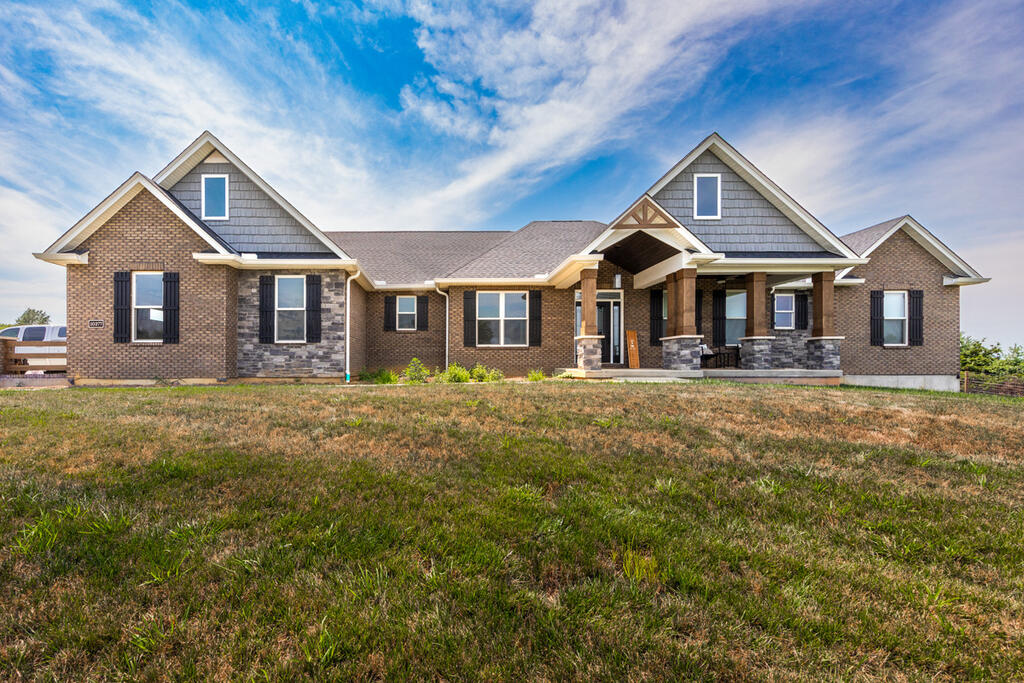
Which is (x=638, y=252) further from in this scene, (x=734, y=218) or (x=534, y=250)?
(x=534, y=250)

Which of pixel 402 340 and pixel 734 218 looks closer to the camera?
pixel 734 218

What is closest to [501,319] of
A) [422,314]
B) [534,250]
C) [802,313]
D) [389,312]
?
[534,250]

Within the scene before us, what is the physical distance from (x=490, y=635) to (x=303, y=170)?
17.2 m

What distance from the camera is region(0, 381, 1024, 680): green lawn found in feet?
5.69

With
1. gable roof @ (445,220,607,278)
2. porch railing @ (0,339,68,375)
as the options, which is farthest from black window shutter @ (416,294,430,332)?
porch railing @ (0,339,68,375)

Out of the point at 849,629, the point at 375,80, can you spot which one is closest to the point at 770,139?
the point at 375,80

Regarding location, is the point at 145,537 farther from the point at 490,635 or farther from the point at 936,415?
the point at 936,415

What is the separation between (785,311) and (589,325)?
8.41m

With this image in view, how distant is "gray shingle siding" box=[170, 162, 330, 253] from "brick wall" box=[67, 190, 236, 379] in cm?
125

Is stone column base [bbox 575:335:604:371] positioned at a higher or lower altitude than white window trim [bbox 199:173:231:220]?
lower

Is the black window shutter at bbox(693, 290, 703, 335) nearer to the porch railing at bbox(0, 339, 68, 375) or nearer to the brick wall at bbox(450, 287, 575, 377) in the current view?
the brick wall at bbox(450, 287, 575, 377)

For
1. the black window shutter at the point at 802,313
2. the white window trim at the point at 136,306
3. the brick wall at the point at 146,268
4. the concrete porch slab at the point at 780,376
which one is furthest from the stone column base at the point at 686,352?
the white window trim at the point at 136,306

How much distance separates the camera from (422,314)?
567 inches

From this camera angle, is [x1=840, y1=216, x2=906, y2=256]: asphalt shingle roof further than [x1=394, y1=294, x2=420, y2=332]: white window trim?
No
